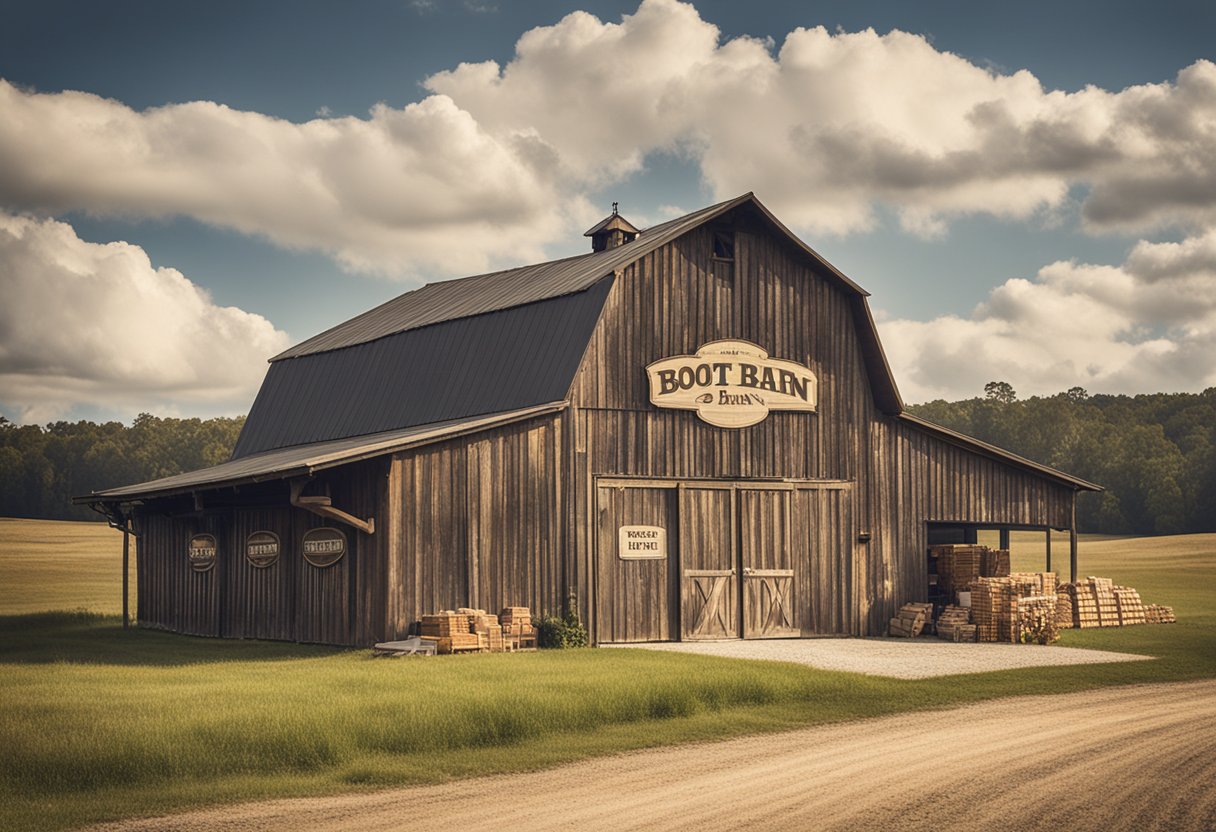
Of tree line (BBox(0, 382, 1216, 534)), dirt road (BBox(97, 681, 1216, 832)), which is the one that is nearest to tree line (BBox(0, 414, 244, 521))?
tree line (BBox(0, 382, 1216, 534))

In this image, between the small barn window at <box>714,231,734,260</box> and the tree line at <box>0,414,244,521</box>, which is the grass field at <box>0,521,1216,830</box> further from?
the tree line at <box>0,414,244,521</box>

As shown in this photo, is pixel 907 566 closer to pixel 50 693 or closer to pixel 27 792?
pixel 50 693

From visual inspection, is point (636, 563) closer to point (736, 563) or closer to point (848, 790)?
point (736, 563)

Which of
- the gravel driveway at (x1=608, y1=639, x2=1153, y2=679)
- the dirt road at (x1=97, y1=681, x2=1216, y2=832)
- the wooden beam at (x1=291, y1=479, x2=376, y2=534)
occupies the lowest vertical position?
the dirt road at (x1=97, y1=681, x2=1216, y2=832)

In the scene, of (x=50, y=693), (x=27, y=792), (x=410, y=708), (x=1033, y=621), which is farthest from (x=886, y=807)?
(x=1033, y=621)

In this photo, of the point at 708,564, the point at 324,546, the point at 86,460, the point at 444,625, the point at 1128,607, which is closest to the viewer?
the point at 444,625

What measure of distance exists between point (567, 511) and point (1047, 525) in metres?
13.5

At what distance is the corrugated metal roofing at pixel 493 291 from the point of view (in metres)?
29.1

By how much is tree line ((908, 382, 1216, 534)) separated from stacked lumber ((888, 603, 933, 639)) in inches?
3130

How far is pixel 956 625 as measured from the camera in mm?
30547

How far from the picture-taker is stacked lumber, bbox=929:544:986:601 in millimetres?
32219

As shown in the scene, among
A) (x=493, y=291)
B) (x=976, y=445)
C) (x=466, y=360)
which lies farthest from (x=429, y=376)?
(x=976, y=445)

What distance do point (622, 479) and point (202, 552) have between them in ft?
33.7

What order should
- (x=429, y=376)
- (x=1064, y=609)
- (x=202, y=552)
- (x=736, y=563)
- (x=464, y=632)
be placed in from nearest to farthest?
(x=464, y=632) < (x=736, y=563) < (x=202, y=552) < (x=429, y=376) < (x=1064, y=609)
